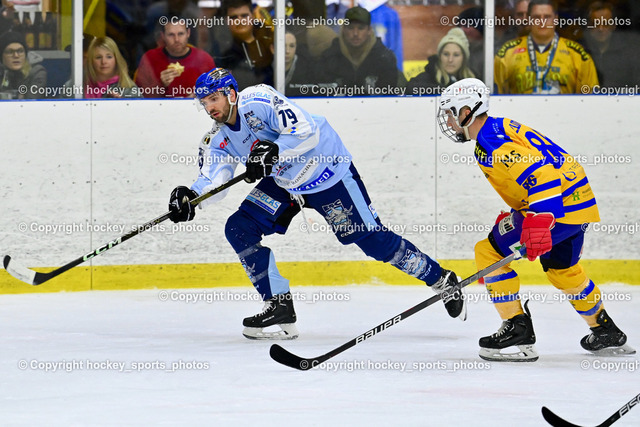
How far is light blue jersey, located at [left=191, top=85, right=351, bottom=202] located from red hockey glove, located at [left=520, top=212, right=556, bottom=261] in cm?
107

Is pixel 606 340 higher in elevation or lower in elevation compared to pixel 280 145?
lower

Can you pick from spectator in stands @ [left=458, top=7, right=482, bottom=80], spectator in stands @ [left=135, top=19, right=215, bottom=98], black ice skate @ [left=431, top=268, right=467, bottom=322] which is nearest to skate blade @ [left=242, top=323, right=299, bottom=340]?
black ice skate @ [left=431, top=268, right=467, bottom=322]

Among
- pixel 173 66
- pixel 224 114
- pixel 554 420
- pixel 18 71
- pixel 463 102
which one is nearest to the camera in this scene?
pixel 554 420

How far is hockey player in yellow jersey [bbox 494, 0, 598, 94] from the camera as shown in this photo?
20.8 feet

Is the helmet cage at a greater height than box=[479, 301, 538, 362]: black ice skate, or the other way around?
the helmet cage

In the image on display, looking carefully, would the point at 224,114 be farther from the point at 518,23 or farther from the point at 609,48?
the point at 609,48

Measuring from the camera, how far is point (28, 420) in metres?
3.17

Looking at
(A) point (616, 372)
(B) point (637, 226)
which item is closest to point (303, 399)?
(A) point (616, 372)

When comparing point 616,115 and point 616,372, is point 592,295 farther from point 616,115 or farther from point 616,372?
point 616,115

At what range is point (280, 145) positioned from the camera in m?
4.47

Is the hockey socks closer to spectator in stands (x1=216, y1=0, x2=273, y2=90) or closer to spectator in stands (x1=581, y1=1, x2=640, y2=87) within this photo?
spectator in stands (x1=216, y1=0, x2=273, y2=90)

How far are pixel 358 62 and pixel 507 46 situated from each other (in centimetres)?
88

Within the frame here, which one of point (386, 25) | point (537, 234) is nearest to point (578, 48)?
point (386, 25)

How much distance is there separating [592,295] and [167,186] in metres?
2.70
